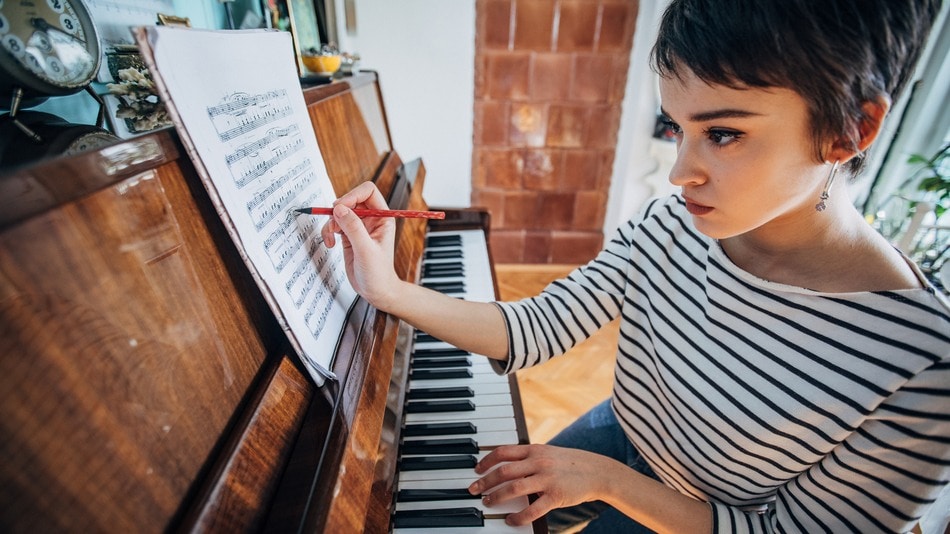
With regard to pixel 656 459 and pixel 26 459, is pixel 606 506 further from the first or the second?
pixel 26 459

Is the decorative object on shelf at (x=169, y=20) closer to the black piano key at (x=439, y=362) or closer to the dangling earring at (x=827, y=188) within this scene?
the black piano key at (x=439, y=362)

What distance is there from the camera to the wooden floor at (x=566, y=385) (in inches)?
76.9

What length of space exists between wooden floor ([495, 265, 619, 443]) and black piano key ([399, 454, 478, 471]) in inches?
44.0

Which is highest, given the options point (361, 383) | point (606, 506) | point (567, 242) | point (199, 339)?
point (199, 339)

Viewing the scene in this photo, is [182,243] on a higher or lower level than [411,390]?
higher

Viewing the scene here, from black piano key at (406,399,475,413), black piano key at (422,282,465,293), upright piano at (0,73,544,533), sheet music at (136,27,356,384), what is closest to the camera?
upright piano at (0,73,544,533)

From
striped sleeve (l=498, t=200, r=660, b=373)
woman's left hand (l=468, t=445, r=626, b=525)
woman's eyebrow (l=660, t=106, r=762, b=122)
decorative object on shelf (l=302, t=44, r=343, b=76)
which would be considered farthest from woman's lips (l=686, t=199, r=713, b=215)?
decorative object on shelf (l=302, t=44, r=343, b=76)

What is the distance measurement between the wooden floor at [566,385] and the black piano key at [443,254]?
906 mm

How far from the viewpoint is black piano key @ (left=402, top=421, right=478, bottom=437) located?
0.84 metres

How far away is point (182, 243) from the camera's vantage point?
1.55 feet

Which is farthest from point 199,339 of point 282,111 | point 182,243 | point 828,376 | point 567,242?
point 567,242

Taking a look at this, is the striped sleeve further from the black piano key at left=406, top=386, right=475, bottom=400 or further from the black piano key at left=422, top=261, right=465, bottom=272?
the black piano key at left=422, top=261, right=465, bottom=272

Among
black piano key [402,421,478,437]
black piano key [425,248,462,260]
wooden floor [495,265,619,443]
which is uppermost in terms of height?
black piano key [425,248,462,260]

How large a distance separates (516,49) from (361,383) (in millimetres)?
2439
